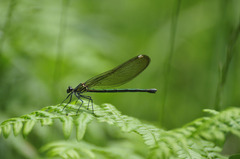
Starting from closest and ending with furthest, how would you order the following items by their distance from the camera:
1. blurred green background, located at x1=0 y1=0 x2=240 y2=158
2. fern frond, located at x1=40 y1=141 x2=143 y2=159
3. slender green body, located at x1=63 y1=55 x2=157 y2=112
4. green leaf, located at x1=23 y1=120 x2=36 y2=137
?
green leaf, located at x1=23 y1=120 x2=36 y2=137, fern frond, located at x1=40 y1=141 x2=143 y2=159, slender green body, located at x1=63 y1=55 x2=157 y2=112, blurred green background, located at x1=0 y1=0 x2=240 y2=158

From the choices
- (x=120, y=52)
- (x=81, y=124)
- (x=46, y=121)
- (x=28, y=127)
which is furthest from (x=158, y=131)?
(x=120, y=52)

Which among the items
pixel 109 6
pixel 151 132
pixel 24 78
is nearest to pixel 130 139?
pixel 151 132

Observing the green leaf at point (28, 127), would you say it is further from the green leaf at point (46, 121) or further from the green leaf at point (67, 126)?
the green leaf at point (67, 126)

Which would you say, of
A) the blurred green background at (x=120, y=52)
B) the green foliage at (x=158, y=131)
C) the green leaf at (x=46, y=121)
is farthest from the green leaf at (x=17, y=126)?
the blurred green background at (x=120, y=52)

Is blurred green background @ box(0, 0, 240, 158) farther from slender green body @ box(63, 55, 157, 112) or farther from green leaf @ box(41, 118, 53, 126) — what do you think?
green leaf @ box(41, 118, 53, 126)

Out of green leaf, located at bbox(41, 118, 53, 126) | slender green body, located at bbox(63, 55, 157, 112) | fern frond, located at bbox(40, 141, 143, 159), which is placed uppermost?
slender green body, located at bbox(63, 55, 157, 112)

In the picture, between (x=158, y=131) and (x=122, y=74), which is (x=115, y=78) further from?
(x=158, y=131)

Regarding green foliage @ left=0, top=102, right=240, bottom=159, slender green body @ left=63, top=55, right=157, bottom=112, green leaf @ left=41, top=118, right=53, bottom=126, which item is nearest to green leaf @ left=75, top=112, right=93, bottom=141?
green foliage @ left=0, top=102, right=240, bottom=159

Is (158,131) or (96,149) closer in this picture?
(158,131)
